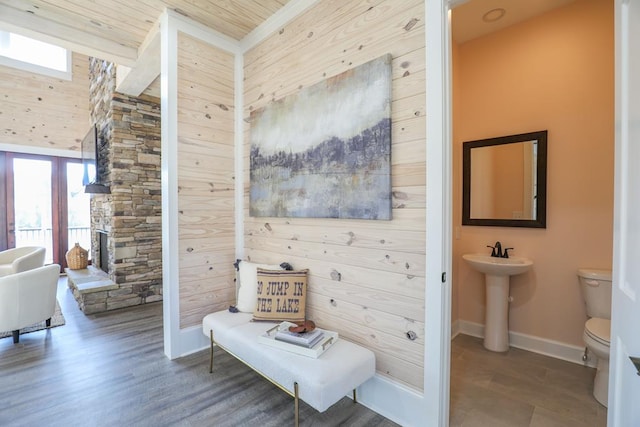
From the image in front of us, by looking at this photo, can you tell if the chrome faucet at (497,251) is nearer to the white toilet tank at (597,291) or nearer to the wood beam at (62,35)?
the white toilet tank at (597,291)

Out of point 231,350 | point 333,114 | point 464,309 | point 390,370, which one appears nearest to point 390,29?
point 333,114

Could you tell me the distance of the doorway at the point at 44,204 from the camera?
4.93 meters

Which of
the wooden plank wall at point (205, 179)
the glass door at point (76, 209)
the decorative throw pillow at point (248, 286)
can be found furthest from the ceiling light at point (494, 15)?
the glass door at point (76, 209)

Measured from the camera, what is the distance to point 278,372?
1.67 metres

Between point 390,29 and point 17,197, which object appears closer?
point 390,29

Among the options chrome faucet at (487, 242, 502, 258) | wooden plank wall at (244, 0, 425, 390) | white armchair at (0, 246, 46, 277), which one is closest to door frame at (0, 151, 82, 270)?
white armchair at (0, 246, 46, 277)

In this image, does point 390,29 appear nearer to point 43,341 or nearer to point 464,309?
point 464,309

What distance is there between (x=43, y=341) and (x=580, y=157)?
5104 millimetres

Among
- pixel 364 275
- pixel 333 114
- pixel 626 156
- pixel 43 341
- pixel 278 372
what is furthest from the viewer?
pixel 43 341

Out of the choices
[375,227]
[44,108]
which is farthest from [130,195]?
[375,227]

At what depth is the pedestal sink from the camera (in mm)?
2602

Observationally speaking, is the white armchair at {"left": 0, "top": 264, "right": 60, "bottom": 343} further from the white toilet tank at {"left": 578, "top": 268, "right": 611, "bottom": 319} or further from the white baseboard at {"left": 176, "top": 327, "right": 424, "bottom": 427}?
the white toilet tank at {"left": 578, "top": 268, "right": 611, "bottom": 319}

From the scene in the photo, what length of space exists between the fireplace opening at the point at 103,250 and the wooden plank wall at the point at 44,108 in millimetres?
2026

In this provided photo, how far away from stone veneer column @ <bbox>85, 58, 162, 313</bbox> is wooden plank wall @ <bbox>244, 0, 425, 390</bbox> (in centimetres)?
268
